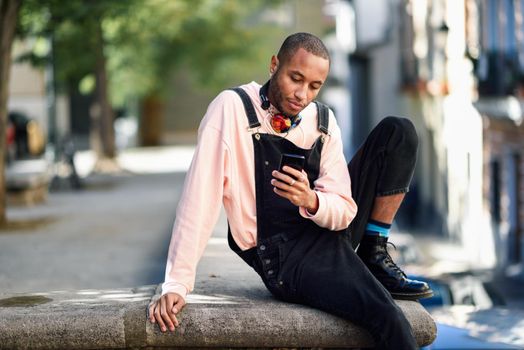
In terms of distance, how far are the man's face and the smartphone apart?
0.33m

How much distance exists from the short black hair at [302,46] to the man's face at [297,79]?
1 centimetres

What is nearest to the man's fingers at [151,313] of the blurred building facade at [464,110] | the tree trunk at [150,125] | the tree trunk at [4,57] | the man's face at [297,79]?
the man's face at [297,79]

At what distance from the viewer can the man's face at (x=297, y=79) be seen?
15.2ft

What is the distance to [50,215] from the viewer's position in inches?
640

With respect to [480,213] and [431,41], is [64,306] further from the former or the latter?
[431,41]

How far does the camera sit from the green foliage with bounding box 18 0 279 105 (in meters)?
26.8

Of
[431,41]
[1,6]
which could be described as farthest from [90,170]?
[1,6]

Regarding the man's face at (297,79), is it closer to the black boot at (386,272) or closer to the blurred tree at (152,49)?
the black boot at (386,272)

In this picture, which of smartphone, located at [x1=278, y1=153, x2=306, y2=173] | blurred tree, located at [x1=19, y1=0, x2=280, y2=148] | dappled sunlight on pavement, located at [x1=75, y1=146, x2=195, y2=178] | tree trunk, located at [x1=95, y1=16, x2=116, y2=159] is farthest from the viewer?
dappled sunlight on pavement, located at [x1=75, y1=146, x2=195, y2=178]

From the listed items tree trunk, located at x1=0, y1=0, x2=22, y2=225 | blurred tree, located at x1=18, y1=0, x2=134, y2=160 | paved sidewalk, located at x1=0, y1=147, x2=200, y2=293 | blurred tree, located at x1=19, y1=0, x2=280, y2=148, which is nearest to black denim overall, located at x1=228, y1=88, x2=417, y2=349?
paved sidewalk, located at x1=0, y1=147, x2=200, y2=293

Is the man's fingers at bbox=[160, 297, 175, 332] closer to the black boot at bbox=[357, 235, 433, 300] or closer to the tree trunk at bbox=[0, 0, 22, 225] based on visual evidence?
the black boot at bbox=[357, 235, 433, 300]

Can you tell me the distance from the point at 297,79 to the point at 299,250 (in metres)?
0.73

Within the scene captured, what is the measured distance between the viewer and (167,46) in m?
33.4

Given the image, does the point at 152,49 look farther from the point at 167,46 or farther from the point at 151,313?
the point at 151,313
